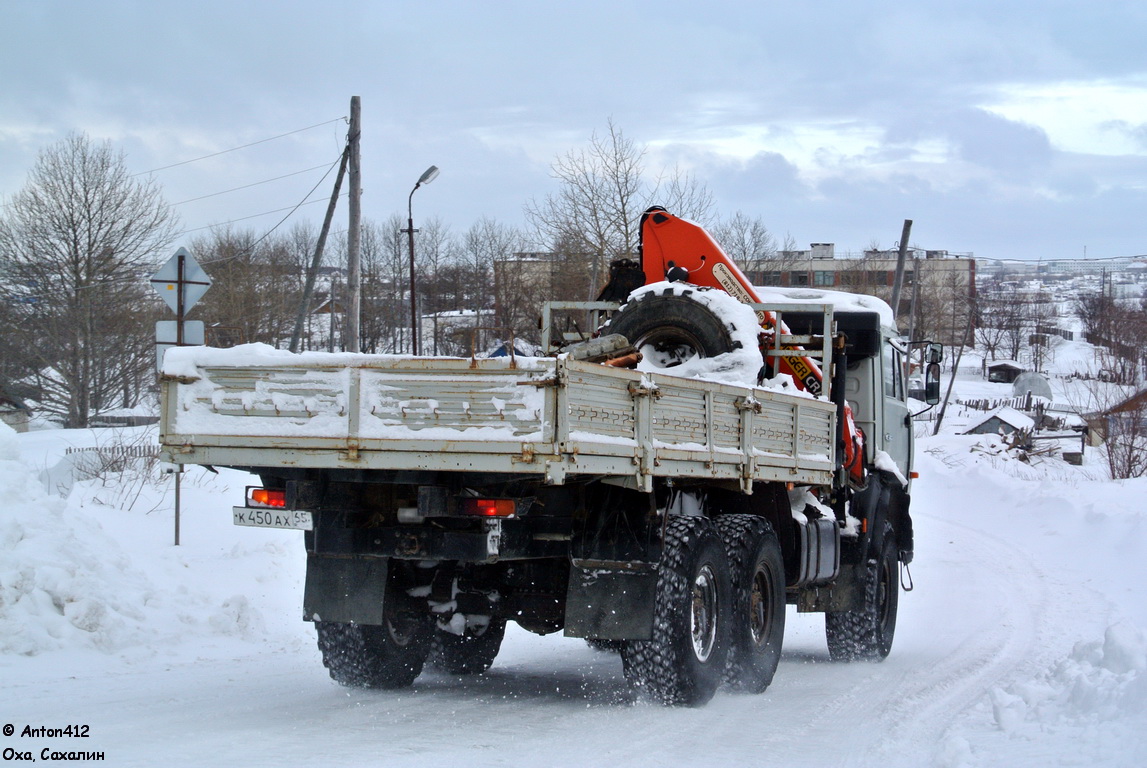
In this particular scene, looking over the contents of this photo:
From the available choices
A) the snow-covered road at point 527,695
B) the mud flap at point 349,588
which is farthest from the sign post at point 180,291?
the mud flap at point 349,588

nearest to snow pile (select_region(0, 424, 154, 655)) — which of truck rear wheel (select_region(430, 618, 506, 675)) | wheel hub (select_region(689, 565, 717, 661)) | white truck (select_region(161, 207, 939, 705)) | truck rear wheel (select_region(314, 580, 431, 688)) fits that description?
truck rear wheel (select_region(314, 580, 431, 688))

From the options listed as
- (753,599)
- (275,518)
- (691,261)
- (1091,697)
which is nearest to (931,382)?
(691,261)

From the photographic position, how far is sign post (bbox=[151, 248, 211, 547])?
1070cm

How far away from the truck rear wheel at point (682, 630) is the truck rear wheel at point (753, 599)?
0.39m

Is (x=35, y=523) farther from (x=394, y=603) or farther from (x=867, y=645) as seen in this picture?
(x=867, y=645)

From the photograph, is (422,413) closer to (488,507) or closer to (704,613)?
(488,507)

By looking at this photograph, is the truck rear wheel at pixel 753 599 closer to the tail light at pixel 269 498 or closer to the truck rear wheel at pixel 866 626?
the truck rear wheel at pixel 866 626

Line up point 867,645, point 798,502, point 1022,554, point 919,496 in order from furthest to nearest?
point 919,496, point 1022,554, point 867,645, point 798,502

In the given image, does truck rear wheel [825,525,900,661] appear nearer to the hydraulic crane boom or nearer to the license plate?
the hydraulic crane boom

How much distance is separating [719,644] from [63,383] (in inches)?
1167

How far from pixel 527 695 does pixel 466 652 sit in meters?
0.85

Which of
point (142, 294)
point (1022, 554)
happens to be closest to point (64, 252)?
point (142, 294)

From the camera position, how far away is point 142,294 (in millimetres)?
35031

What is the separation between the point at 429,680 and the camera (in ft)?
26.7
